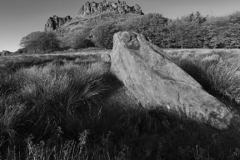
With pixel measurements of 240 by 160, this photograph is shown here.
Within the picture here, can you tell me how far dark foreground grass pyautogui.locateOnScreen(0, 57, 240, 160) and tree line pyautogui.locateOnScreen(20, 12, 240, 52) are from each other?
34656 millimetres

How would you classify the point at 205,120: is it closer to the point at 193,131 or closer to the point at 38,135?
the point at 193,131

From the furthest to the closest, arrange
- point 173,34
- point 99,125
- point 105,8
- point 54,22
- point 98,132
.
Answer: point 105,8, point 54,22, point 173,34, point 99,125, point 98,132

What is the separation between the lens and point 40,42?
50.4 m

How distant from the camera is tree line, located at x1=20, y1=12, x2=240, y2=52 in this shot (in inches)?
1144

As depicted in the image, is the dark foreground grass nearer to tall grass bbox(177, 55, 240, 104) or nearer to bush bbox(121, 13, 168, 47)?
tall grass bbox(177, 55, 240, 104)

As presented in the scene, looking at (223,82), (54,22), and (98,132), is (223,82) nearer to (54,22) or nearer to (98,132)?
(98,132)

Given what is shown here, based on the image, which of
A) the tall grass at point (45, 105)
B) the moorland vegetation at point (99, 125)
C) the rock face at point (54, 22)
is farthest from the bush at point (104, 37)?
the rock face at point (54, 22)

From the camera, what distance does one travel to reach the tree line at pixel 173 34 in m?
29.1

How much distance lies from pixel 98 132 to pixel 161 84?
177 centimetres

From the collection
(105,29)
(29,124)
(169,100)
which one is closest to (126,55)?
(169,100)

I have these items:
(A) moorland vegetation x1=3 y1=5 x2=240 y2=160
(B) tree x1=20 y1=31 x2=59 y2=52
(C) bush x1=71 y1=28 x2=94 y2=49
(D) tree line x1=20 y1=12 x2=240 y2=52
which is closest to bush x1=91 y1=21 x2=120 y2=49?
(D) tree line x1=20 y1=12 x2=240 y2=52

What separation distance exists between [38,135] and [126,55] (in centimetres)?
286

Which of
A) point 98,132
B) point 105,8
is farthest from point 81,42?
point 105,8

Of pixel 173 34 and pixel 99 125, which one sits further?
pixel 173 34
